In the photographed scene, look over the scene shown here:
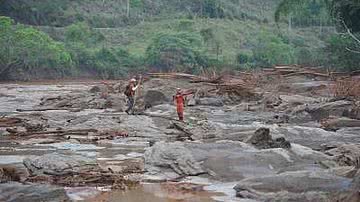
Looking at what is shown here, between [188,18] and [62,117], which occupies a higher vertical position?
[188,18]

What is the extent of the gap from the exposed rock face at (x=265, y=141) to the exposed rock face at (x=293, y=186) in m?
3.06

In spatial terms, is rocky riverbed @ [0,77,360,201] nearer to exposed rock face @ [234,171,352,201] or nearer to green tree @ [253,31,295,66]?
exposed rock face @ [234,171,352,201]

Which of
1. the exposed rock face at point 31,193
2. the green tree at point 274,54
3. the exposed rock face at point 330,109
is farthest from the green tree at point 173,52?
the exposed rock face at point 31,193

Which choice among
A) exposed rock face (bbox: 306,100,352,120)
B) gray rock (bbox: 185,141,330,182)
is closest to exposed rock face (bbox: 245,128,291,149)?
gray rock (bbox: 185,141,330,182)

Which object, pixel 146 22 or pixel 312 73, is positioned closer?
pixel 312 73

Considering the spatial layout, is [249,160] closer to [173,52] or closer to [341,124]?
[341,124]

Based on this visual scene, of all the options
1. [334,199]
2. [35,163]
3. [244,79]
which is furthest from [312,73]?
[334,199]

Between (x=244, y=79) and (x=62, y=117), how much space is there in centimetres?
1516

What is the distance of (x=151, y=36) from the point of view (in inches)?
3263

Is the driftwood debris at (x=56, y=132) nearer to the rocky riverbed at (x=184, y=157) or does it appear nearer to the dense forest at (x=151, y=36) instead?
the rocky riverbed at (x=184, y=157)

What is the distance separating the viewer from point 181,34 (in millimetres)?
68688

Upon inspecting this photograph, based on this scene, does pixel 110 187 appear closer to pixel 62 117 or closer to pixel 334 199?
pixel 334 199

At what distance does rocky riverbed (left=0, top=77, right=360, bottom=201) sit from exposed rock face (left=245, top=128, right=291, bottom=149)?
2 cm

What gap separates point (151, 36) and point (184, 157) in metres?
71.5
